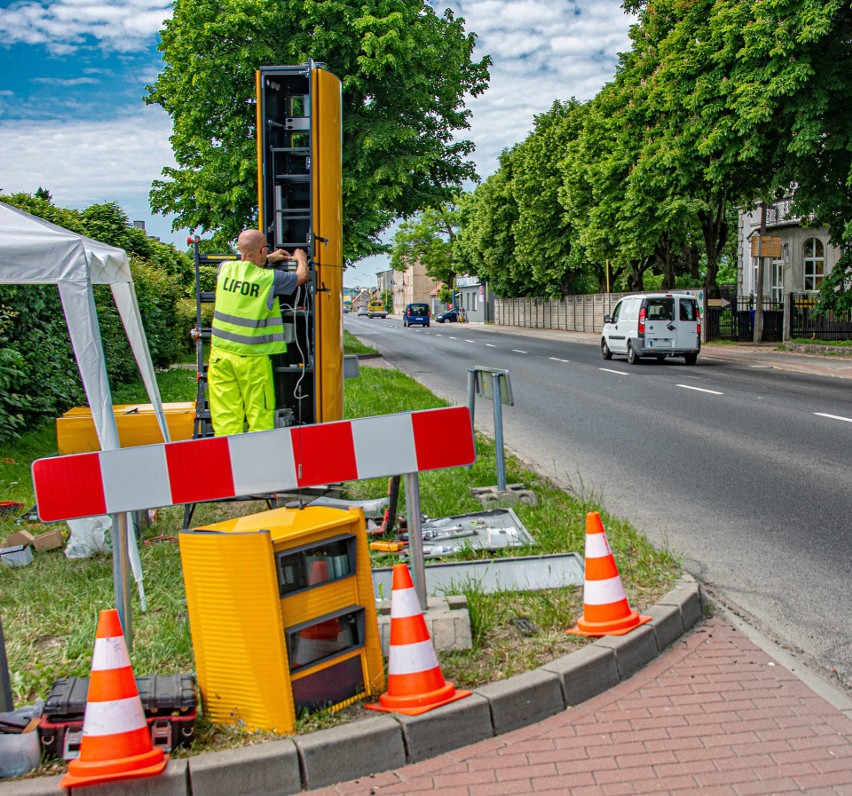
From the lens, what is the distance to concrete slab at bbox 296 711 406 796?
343 cm

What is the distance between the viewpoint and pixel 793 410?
14.4 m

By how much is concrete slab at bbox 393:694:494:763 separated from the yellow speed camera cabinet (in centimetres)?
34

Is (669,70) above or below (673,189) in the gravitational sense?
above

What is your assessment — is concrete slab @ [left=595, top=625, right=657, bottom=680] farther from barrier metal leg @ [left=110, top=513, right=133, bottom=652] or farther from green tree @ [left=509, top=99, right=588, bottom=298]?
green tree @ [left=509, top=99, right=588, bottom=298]

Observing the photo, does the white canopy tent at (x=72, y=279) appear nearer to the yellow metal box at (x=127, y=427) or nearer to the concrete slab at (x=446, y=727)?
the yellow metal box at (x=127, y=427)

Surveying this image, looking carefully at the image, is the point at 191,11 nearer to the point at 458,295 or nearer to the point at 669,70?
the point at 669,70

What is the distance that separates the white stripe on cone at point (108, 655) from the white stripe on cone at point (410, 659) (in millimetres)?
1051

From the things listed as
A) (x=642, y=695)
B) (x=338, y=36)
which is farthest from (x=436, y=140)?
(x=642, y=695)

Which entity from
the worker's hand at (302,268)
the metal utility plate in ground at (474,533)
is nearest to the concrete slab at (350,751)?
the metal utility plate in ground at (474,533)

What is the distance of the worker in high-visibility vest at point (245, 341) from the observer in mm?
6664

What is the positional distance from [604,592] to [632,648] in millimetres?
315

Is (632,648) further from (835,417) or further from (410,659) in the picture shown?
(835,417)

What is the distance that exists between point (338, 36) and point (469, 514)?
24007 mm

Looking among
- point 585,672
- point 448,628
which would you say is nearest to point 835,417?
point 585,672
